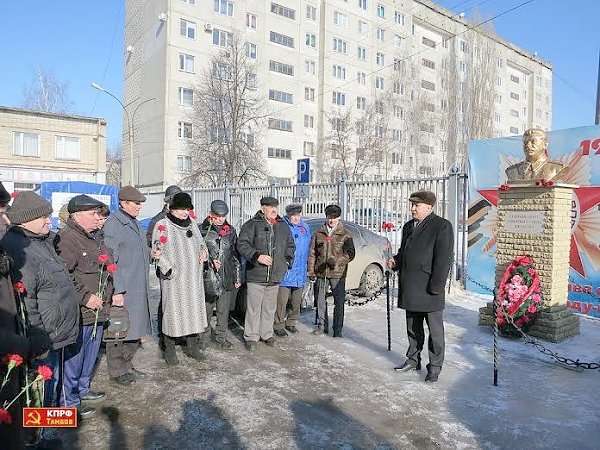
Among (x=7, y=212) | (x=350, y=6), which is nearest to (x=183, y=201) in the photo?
(x=7, y=212)

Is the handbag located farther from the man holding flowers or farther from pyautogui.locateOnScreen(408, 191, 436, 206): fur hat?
pyautogui.locateOnScreen(408, 191, 436, 206): fur hat

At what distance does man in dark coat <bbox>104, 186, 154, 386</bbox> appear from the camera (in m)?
4.39

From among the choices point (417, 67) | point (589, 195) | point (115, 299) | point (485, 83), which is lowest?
point (115, 299)

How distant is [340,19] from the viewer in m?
42.7

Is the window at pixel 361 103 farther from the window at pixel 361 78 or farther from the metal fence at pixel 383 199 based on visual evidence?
the metal fence at pixel 383 199

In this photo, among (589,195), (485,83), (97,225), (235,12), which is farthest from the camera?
(235,12)

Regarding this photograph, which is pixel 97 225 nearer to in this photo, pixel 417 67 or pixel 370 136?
pixel 370 136

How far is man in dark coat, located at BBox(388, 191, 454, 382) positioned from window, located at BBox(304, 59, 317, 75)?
38959 mm

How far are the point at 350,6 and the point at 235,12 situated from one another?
43.4 ft

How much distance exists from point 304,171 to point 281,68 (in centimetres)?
3017

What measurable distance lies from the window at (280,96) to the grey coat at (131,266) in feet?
117

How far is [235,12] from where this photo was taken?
118 ft

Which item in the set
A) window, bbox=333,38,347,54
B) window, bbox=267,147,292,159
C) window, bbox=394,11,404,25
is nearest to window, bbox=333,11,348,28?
window, bbox=333,38,347,54

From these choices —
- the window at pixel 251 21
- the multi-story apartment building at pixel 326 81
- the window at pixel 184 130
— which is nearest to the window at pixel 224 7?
the multi-story apartment building at pixel 326 81
